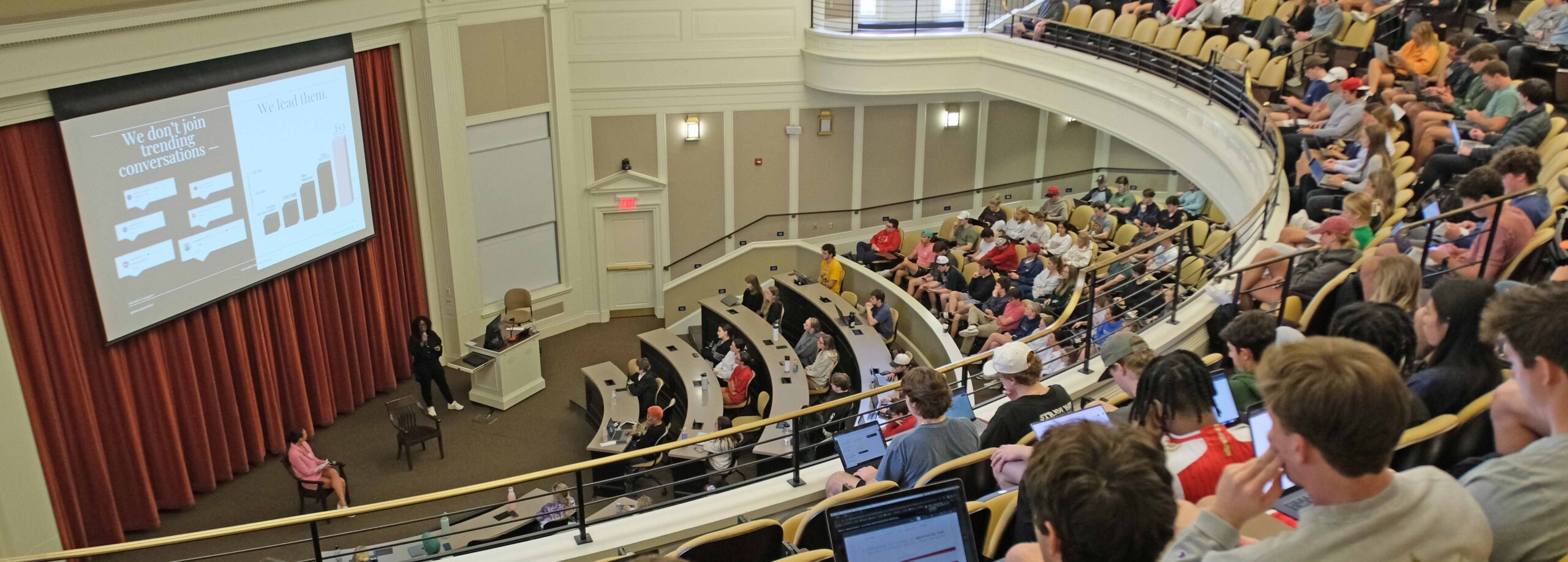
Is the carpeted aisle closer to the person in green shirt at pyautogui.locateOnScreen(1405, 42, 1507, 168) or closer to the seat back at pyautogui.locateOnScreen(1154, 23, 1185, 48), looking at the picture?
the seat back at pyautogui.locateOnScreen(1154, 23, 1185, 48)

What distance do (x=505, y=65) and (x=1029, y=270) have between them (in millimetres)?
5929

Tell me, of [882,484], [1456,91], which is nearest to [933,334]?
[1456,91]

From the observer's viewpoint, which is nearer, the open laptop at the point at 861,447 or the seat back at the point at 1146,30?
the open laptop at the point at 861,447

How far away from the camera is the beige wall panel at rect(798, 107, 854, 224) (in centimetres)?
1452

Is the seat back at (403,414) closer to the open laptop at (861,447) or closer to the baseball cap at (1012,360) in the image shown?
the open laptop at (861,447)

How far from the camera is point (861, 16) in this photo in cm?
1385

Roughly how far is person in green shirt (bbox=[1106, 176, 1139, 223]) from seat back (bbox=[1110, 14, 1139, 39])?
170cm

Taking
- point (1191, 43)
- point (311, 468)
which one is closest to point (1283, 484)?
point (311, 468)

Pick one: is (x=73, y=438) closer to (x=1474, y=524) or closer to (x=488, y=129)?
(x=488, y=129)

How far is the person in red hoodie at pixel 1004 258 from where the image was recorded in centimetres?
1191

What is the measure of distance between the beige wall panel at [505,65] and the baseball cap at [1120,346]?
850cm

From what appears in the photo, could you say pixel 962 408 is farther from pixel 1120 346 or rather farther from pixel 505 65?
pixel 505 65

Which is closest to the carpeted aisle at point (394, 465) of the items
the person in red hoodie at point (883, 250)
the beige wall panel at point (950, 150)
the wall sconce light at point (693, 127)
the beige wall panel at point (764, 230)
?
the beige wall panel at point (764, 230)

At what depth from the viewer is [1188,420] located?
3.35 metres
